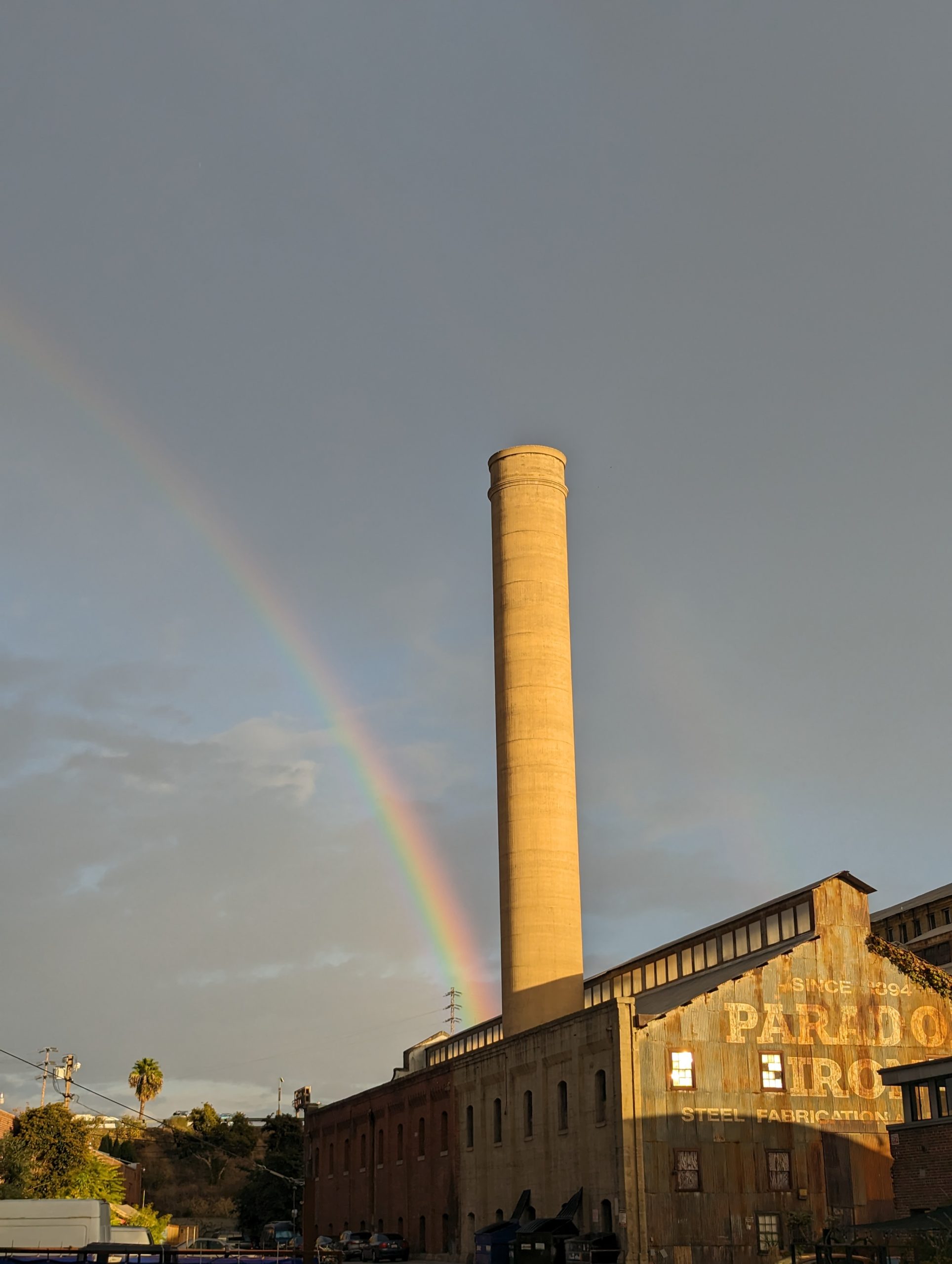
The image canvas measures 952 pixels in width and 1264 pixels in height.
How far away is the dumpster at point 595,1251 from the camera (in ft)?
152

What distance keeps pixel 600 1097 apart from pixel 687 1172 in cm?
412

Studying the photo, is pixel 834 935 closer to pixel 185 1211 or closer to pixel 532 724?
pixel 532 724

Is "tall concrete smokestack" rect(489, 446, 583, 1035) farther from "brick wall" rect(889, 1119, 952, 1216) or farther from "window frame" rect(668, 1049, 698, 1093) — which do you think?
"brick wall" rect(889, 1119, 952, 1216)

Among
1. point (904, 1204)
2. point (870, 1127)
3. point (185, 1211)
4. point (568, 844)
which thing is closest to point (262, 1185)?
point (185, 1211)

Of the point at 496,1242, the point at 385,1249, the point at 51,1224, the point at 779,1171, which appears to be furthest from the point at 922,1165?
the point at 385,1249

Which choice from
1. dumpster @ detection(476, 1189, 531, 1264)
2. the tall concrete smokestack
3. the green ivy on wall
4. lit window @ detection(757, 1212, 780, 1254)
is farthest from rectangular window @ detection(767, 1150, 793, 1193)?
the tall concrete smokestack

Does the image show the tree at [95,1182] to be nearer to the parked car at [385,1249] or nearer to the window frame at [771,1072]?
the parked car at [385,1249]

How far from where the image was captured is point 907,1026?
51.3m

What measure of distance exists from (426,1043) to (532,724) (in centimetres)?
3543

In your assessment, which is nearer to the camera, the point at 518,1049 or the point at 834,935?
the point at 834,935

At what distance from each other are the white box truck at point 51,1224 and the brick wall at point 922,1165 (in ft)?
85.2

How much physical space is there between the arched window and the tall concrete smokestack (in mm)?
14304

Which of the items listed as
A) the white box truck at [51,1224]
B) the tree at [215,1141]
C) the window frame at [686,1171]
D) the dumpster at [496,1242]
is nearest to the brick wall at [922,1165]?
the window frame at [686,1171]

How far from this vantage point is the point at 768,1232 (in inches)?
1839
